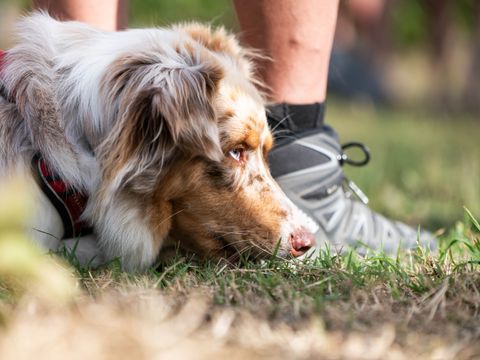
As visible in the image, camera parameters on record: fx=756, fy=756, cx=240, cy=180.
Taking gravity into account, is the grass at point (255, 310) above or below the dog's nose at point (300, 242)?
above

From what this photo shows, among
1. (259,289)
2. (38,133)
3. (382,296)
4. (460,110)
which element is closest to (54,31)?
(38,133)

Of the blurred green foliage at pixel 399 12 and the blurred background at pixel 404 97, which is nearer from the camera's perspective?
the blurred background at pixel 404 97

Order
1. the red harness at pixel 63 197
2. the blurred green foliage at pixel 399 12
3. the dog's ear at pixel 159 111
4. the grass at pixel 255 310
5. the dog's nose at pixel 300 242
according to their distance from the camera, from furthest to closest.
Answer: the blurred green foliage at pixel 399 12 → the dog's nose at pixel 300 242 → the red harness at pixel 63 197 → the dog's ear at pixel 159 111 → the grass at pixel 255 310

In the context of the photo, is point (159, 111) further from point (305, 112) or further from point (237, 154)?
point (305, 112)

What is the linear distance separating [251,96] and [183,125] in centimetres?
56

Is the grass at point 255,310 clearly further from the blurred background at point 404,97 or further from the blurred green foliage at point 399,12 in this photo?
the blurred green foliage at point 399,12

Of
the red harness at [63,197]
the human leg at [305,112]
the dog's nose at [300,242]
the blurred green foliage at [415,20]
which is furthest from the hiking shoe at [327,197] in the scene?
the blurred green foliage at [415,20]

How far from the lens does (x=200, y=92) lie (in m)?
2.82

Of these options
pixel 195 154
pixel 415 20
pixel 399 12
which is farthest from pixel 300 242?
pixel 415 20

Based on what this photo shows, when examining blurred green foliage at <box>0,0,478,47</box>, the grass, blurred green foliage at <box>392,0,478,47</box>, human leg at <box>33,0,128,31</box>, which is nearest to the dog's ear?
the grass

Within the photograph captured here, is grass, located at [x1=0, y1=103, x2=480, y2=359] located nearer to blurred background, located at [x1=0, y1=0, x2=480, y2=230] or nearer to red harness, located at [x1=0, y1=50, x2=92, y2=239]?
red harness, located at [x1=0, y1=50, x2=92, y2=239]

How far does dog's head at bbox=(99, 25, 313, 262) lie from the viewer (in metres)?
2.78

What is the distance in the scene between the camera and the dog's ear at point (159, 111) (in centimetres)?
275

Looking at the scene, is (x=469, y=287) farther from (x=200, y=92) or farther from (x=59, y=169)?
(x=59, y=169)
